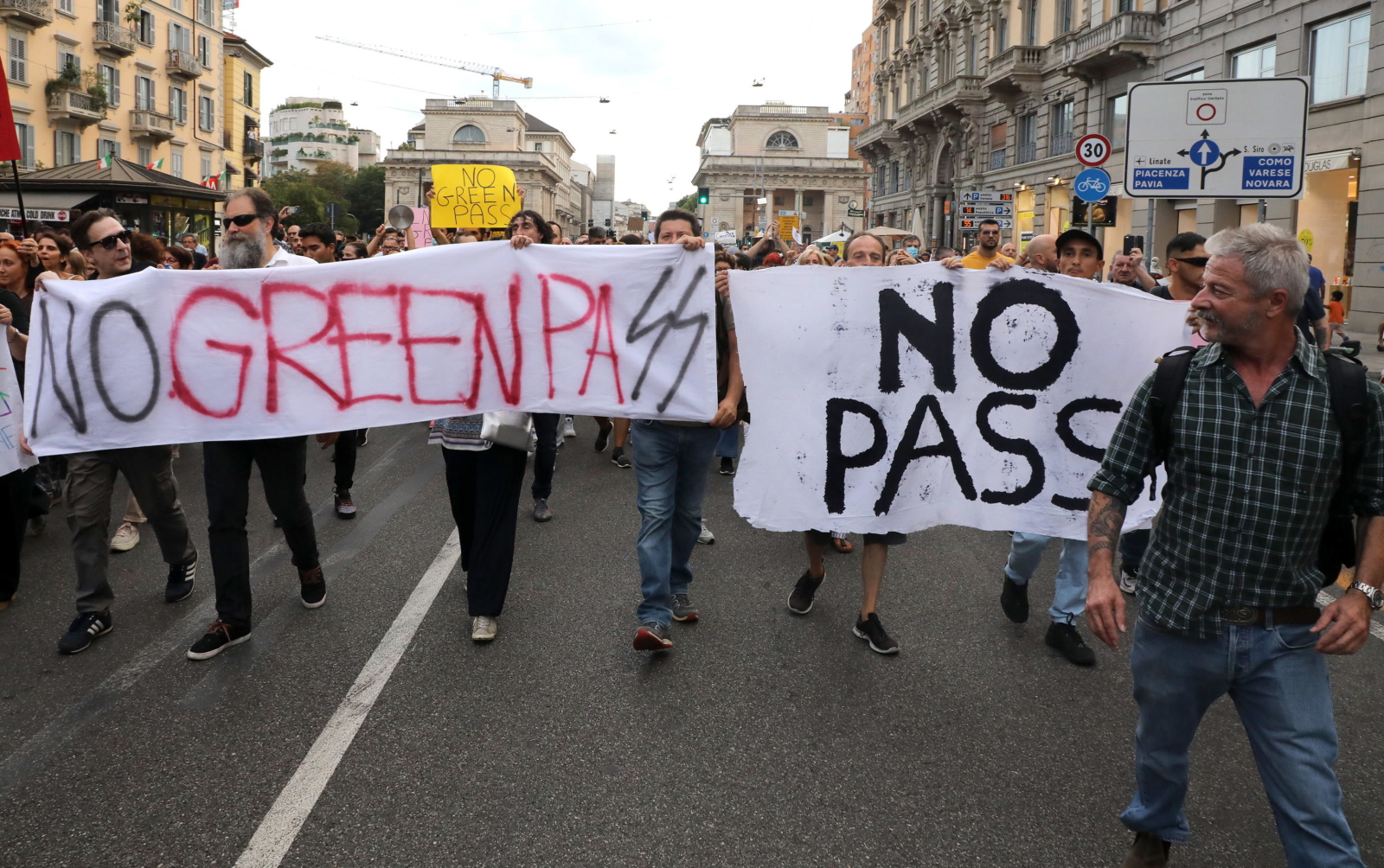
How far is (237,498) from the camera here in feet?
15.9

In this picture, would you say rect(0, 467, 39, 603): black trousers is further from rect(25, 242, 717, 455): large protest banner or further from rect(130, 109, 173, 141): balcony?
rect(130, 109, 173, 141): balcony

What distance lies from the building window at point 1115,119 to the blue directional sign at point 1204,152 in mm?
21869

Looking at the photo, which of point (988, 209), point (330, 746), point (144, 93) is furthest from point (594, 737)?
point (144, 93)

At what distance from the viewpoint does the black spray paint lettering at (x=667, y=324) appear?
501 cm

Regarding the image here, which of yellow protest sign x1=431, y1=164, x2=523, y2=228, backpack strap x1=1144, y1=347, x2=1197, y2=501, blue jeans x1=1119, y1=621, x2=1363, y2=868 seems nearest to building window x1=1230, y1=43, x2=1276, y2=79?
yellow protest sign x1=431, y1=164, x2=523, y2=228


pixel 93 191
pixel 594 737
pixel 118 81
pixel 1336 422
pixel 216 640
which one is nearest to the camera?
pixel 1336 422

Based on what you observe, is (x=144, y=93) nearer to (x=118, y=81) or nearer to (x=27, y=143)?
(x=118, y=81)

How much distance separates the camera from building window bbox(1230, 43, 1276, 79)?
23.5 metres

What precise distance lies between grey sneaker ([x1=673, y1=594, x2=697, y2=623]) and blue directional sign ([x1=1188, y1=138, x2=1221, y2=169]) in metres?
7.78

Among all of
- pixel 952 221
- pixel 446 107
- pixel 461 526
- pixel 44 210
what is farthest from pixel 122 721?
pixel 446 107

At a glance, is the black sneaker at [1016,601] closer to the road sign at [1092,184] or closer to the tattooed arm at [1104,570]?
the tattooed arm at [1104,570]

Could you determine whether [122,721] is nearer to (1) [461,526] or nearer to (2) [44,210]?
(1) [461,526]

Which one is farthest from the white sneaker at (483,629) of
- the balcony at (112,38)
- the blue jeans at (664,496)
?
the balcony at (112,38)

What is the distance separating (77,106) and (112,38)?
4533mm
